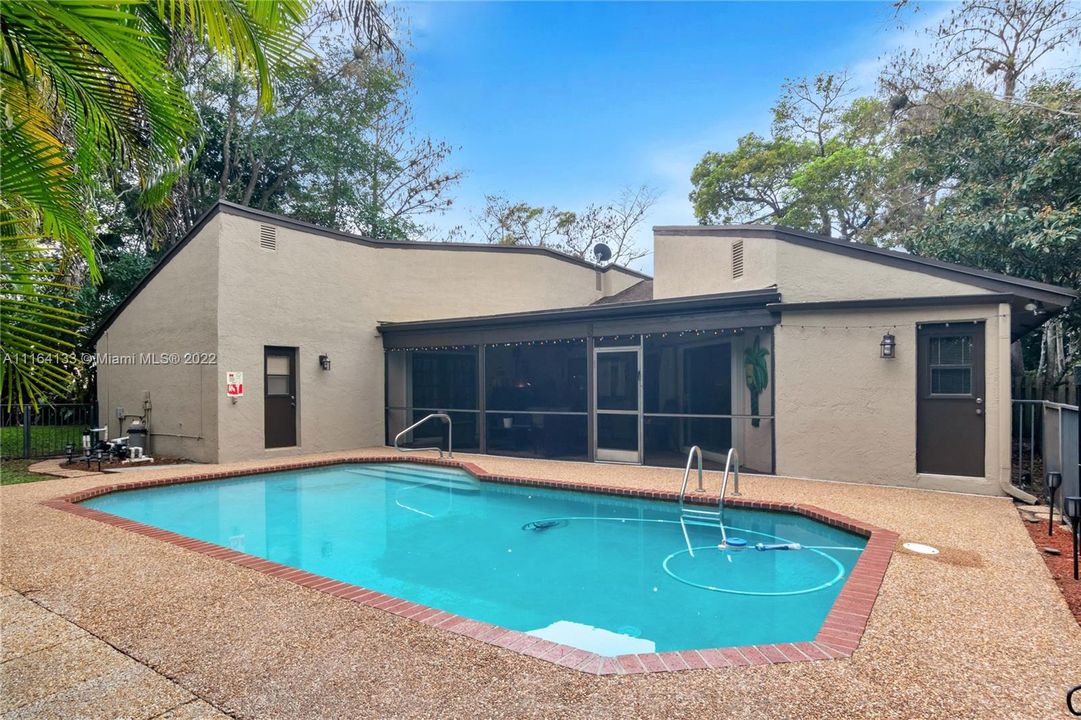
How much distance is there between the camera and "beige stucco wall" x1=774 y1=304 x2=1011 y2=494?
270 inches

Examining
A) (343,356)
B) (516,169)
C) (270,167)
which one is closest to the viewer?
(343,356)

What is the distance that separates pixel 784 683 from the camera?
2.57 meters

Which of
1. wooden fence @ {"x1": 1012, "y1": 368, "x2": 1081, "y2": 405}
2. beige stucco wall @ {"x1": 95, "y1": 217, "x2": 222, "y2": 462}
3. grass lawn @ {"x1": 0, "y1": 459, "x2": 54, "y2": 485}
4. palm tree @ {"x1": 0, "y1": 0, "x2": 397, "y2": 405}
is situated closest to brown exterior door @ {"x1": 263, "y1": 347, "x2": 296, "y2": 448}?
beige stucco wall @ {"x1": 95, "y1": 217, "x2": 222, "y2": 462}

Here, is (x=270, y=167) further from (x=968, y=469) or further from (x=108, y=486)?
(x=968, y=469)

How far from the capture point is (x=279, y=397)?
11.3 metres

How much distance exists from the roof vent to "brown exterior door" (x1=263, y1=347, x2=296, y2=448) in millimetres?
1909

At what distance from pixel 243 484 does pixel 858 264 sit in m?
9.36

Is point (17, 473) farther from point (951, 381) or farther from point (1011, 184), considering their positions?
point (1011, 184)

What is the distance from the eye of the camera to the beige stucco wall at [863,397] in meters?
6.86

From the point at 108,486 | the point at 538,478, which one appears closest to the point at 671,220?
the point at 538,478

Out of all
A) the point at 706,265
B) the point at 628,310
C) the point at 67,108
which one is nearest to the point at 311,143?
the point at 628,310

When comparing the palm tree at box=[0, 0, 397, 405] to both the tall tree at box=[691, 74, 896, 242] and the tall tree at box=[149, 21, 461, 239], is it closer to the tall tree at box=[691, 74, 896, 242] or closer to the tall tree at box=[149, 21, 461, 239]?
the tall tree at box=[149, 21, 461, 239]

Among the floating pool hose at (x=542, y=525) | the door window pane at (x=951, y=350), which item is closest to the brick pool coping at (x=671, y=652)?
the floating pool hose at (x=542, y=525)

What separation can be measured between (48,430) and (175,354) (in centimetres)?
513
